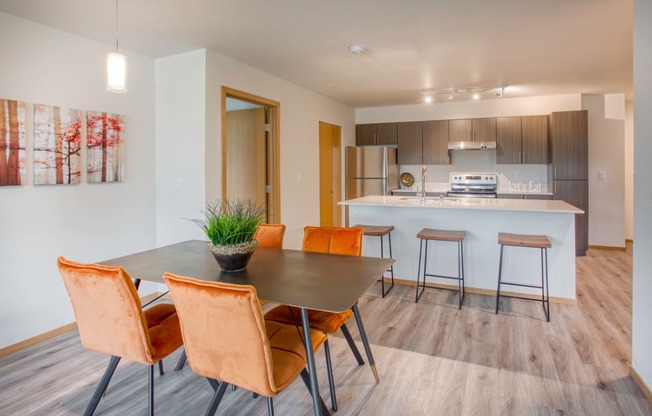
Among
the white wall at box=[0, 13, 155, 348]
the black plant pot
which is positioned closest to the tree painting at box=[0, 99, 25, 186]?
the white wall at box=[0, 13, 155, 348]

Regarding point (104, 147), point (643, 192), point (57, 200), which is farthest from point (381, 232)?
point (57, 200)

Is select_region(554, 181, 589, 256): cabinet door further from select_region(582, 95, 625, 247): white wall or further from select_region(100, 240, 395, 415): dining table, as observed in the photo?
select_region(100, 240, 395, 415): dining table

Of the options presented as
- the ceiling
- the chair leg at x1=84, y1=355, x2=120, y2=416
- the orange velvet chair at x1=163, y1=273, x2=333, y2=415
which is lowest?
Result: the chair leg at x1=84, y1=355, x2=120, y2=416

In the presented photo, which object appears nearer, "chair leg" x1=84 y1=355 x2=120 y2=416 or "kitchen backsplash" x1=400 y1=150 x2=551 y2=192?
"chair leg" x1=84 y1=355 x2=120 y2=416

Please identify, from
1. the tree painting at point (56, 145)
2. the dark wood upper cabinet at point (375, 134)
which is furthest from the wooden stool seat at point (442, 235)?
the dark wood upper cabinet at point (375, 134)

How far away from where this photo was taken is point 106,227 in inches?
139

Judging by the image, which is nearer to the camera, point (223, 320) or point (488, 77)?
point (223, 320)

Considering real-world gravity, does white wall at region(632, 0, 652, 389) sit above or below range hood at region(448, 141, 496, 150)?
below

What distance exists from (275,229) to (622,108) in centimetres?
592

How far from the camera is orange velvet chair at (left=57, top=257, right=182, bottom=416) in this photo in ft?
5.52

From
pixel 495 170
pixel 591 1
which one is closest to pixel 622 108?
pixel 495 170

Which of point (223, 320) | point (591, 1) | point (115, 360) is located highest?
point (591, 1)

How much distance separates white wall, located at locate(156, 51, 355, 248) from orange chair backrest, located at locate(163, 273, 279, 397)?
2291 mm

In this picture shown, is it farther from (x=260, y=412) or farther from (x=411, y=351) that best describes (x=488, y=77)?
(x=260, y=412)
